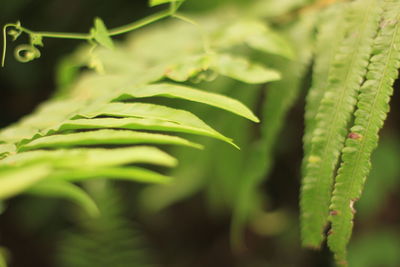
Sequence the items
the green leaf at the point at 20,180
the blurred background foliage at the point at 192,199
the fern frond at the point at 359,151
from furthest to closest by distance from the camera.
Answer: the blurred background foliage at the point at 192,199, the fern frond at the point at 359,151, the green leaf at the point at 20,180

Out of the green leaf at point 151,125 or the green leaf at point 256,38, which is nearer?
the green leaf at point 151,125

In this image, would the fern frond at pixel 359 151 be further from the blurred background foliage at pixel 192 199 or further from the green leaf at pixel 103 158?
the blurred background foliage at pixel 192 199

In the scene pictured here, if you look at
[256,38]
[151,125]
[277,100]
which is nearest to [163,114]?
[151,125]

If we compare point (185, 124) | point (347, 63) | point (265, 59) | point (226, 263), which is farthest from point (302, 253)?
point (185, 124)

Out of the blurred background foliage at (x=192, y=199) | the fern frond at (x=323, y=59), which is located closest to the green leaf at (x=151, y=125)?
the fern frond at (x=323, y=59)

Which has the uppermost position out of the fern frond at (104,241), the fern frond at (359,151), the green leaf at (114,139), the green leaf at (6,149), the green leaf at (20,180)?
the fern frond at (104,241)

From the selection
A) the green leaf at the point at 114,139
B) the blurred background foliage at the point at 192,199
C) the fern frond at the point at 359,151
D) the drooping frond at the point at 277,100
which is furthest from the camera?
the blurred background foliage at the point at 192,199

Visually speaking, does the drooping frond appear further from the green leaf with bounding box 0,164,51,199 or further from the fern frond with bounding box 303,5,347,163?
the green leaf with bounding box 0,164,51,199

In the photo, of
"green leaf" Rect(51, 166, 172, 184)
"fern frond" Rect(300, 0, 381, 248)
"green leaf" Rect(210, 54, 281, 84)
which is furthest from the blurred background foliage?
"green leaf" Rect(51, 166, 172, 184)
